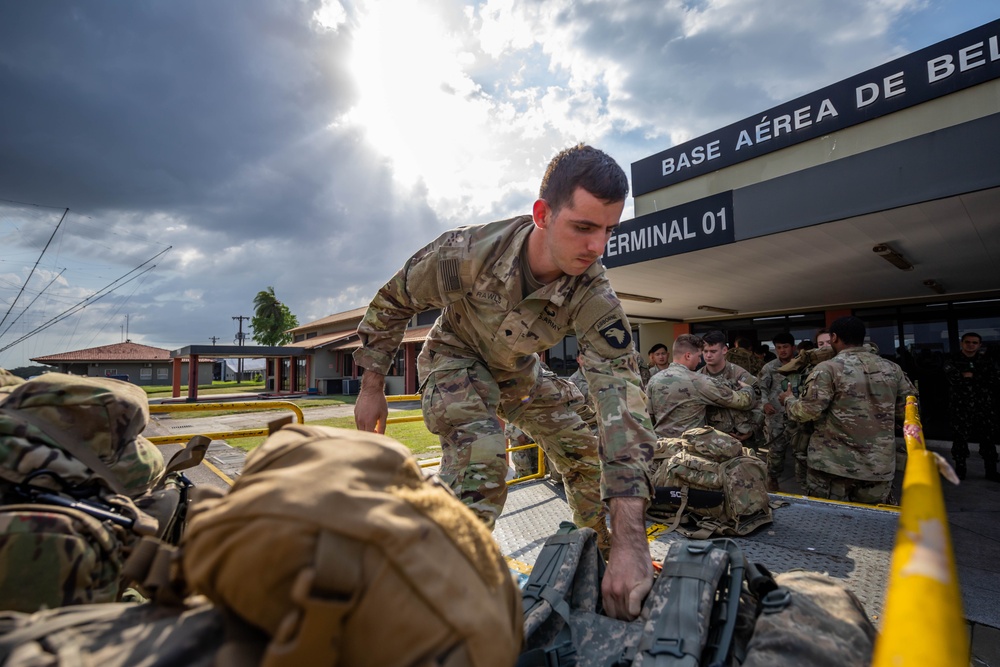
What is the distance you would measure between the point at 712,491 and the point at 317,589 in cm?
334

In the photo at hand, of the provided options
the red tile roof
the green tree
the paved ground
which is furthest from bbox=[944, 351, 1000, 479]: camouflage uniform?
the red tile roof

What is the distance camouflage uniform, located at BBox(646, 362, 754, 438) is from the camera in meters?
4.61

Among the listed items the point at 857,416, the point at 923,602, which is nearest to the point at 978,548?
the point at 857,416

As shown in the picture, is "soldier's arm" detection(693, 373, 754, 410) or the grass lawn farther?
the grass lawn

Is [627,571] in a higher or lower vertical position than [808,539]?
higher

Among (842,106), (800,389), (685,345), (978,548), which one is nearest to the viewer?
(978,548)

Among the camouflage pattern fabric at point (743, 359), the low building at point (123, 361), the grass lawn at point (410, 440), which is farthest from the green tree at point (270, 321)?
the camouflage pattern fabric at point (743, 359)

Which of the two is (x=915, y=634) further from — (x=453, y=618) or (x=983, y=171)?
(x=983, y=171)

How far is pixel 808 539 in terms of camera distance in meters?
3.08

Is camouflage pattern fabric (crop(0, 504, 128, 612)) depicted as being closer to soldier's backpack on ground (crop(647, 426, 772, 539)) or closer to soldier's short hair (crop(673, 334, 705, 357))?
soldier's backpack on ground (crop(647, 426, 772, 539))

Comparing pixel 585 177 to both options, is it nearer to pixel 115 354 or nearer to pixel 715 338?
pixel 715 338

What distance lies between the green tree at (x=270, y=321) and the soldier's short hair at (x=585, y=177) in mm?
52173

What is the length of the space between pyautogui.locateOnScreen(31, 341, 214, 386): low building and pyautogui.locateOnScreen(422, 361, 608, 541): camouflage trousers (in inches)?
2210

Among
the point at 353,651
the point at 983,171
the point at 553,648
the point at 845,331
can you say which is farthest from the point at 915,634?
the point at 845,331
